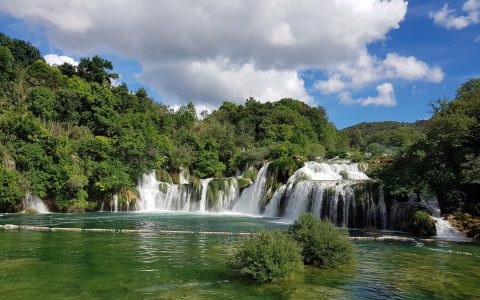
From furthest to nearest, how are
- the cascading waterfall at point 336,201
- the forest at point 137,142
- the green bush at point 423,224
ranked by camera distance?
the cascading waterfall at point 336,201 → the forest at point 137,142 → the green bush at point 423,224

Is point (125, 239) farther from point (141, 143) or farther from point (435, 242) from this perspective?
point (141, 143)

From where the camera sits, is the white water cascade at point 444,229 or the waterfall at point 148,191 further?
the waterfall at point 148,191

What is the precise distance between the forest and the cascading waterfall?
1.33 meters

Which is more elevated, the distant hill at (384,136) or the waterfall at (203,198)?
the distant hill at (384,136)

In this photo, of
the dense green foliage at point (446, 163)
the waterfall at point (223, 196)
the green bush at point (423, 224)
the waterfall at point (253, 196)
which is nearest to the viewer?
the green bush at point (423, 224)

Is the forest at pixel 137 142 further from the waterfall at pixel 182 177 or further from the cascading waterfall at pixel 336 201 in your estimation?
Result: the cascading waterfall at pixel 336 201

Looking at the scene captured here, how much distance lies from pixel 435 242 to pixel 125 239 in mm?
15705

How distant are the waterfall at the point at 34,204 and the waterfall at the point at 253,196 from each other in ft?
61.1

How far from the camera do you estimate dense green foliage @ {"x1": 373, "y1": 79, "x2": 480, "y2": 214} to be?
83.9 ft

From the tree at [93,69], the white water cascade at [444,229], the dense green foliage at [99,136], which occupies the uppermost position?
the tree at [93,69]

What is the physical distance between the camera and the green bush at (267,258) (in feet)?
36.9

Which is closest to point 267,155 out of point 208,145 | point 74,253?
point 208,145

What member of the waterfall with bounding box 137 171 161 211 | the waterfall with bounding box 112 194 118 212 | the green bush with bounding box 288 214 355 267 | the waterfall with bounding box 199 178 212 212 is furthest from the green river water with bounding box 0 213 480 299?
the waterfall with bounding box 137 171 161 211

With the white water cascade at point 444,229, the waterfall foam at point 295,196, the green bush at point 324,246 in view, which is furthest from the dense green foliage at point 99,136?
the green bush at point 324,246
